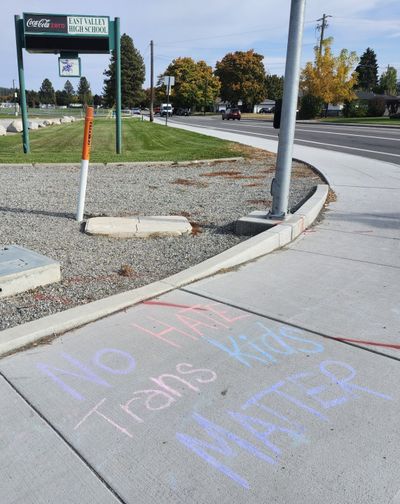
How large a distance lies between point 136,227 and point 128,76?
96.2m

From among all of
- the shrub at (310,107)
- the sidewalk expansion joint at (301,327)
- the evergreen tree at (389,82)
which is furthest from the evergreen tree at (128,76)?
the sidewalk expansion joint at (301,327)

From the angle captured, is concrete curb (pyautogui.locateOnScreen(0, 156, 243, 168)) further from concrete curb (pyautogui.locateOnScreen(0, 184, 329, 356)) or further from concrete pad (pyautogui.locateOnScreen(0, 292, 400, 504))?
concrete pad (pyautogui.locateOnScreen(0, 292, 400, 504))

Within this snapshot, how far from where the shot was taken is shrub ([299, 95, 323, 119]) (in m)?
56.8

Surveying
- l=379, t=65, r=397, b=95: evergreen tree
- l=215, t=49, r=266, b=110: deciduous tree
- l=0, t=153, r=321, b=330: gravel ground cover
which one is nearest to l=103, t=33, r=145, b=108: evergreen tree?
l=215, t=49, r=266, b=110: deciduous tree

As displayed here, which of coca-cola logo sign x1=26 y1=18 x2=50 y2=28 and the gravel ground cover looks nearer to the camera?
the gravel ground cover

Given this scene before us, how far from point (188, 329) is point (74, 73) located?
13300mm

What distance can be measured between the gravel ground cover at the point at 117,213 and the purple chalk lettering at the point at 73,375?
67 centimetres

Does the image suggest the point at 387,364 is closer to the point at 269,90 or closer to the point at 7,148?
the point at 7,148

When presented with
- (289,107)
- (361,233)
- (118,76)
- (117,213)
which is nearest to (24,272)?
(117,213)

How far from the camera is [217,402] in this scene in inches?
100


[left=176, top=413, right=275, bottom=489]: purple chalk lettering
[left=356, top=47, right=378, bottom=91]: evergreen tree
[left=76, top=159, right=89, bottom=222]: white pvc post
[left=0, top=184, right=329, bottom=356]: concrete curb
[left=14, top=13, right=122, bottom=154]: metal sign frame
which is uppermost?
[left=356, top=47, right=378, bottom=91]: evergreen tree

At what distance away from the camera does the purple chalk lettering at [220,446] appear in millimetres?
2088

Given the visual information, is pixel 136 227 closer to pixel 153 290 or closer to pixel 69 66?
pixel 153 290

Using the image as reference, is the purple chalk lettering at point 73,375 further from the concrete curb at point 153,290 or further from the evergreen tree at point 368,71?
the evergreen tree at point 368,71
